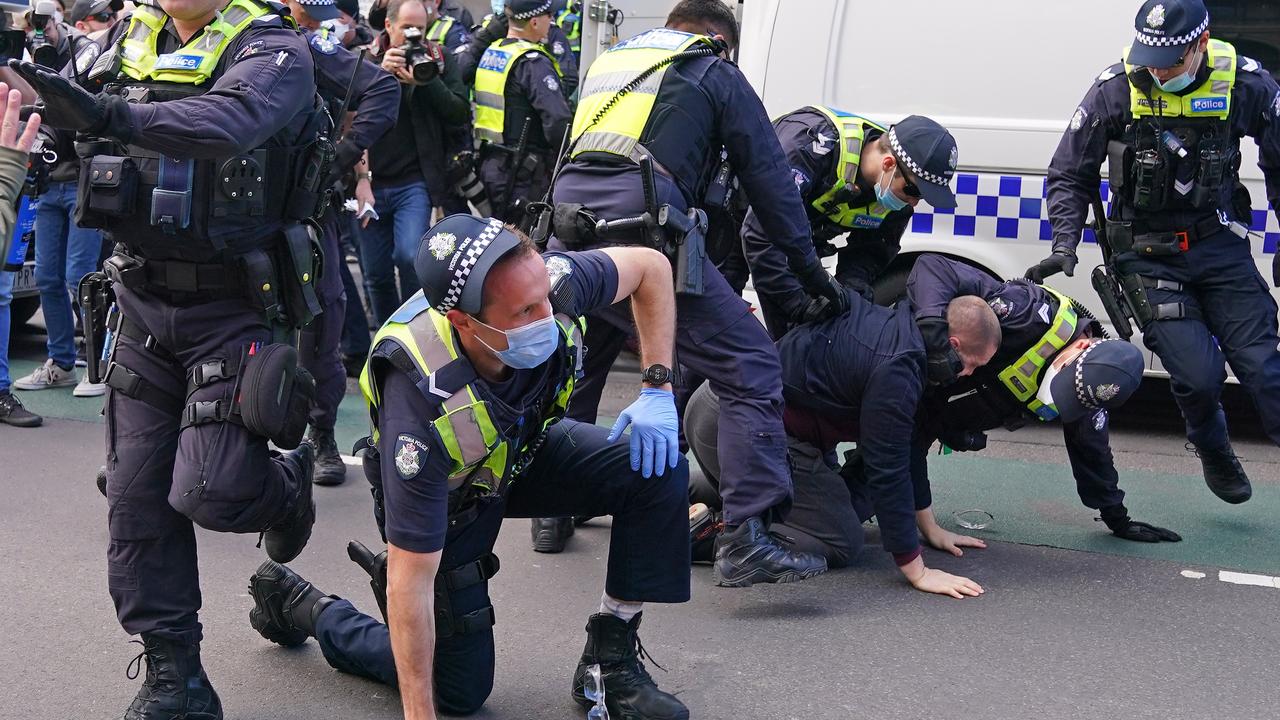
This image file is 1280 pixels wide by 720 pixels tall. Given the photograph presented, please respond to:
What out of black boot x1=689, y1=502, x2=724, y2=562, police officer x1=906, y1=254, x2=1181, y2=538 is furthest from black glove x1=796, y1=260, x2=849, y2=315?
black boot x1=689, y1=502, x2=724, y2=562

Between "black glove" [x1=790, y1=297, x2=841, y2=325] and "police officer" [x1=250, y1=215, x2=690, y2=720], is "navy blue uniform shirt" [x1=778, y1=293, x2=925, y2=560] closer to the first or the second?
"black glove" [x1=790, y1=297, x2=841, y2=325]

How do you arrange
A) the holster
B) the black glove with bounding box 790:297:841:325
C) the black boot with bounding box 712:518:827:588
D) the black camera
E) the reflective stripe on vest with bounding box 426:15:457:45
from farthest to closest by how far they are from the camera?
the reflective stripe on vest with bounding box 426:15:457:45, the black camera, the black glove with bounding box 790:297:841:325, the black boot with bounding box 712:518:827:588, the holster

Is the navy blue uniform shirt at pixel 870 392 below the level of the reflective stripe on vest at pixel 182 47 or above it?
below

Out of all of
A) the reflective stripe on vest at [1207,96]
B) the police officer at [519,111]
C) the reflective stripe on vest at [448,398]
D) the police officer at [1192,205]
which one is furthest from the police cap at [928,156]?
the police officer at [519,111]

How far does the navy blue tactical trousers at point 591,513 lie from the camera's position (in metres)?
3.05

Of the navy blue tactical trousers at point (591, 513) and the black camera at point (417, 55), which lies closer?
the navy blue tactical trousers at point (591, 513)

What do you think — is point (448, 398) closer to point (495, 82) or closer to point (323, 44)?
point (323, 44)

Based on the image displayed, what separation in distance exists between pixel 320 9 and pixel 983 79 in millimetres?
2618

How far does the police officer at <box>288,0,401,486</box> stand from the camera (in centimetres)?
457

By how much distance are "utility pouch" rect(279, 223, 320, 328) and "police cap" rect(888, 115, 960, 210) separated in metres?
1.85

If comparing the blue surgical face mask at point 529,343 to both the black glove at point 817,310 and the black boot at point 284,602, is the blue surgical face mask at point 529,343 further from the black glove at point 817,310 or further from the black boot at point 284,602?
the black glove at point 817,310

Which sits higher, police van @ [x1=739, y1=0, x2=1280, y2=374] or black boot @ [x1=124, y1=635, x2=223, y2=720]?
police van @ [x1=739, y1=0, x2=1280, y2=374]

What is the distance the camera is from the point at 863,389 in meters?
3.94

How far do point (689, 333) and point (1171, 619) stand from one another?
1.58m
